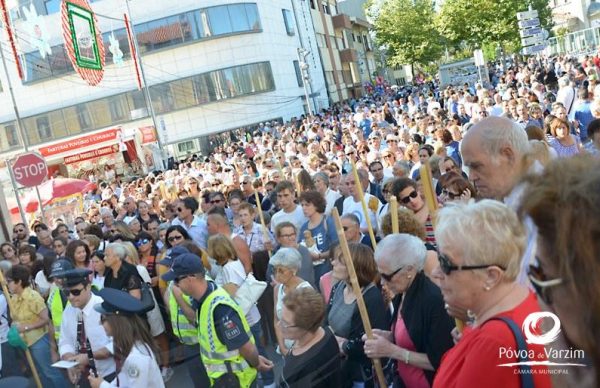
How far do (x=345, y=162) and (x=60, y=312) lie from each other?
7.25 metres

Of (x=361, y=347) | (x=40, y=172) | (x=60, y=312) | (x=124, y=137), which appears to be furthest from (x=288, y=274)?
(x=124, y=137)

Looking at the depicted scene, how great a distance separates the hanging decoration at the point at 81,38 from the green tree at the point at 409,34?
4218 centimetres

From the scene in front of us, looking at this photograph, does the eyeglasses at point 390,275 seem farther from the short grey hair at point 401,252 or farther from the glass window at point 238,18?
the glass window at point 238,18

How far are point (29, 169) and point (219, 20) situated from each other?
26.5 meters

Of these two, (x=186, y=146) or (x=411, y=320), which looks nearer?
(x=411, y=320)

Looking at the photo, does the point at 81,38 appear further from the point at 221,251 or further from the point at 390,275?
the point at 390,275

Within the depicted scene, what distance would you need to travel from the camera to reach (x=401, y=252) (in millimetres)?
3557

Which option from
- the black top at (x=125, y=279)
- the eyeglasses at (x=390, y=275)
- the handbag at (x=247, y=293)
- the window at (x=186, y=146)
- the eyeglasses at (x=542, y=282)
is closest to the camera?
the eyeglasses at (x=542, y=282)

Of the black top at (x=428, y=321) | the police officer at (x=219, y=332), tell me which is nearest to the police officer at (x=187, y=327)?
the police officer at (x=219, y=332)

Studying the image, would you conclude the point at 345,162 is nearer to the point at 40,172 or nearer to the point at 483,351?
the point at 40,172

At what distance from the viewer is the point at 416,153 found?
33.2 feet

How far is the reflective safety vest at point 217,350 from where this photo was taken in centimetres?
467

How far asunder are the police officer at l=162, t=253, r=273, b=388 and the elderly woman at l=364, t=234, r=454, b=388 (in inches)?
52.9

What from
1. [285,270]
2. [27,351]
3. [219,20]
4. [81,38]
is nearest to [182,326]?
[285,270]
